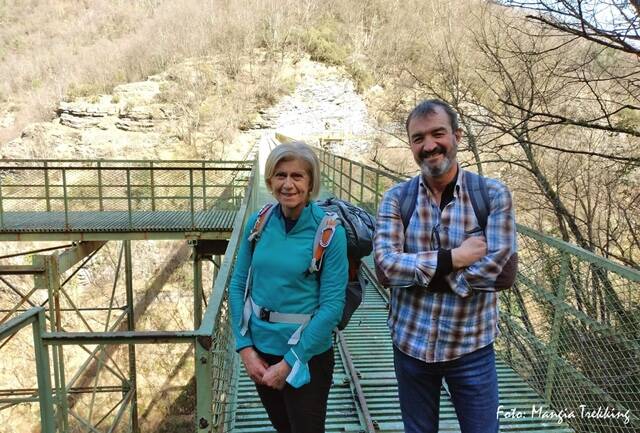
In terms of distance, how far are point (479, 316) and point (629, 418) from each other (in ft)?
6.36

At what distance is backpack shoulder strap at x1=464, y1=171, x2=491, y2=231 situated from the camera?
64.9 inches

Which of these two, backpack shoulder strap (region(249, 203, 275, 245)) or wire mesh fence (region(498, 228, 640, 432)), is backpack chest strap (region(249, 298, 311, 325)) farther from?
wire mesh fence (region(498, 228, 640, 432))

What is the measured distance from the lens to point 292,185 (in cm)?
179

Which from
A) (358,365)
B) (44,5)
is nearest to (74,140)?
(358,365)

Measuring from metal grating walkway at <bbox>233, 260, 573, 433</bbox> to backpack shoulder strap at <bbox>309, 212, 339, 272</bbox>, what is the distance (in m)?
1.90

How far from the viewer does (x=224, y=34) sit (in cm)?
2931

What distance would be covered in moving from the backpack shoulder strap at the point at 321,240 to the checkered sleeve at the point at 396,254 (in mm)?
193

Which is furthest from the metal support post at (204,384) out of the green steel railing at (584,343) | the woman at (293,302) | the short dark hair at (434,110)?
the green steel railing at (584,343)

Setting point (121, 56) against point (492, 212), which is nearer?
point (492, 212)

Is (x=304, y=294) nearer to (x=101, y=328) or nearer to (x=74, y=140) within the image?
(x=101, y=328)

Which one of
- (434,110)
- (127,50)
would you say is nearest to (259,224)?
(434,110)

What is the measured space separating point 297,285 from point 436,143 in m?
0.77

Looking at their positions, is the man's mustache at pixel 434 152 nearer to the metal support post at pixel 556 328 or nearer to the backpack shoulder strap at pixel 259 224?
the backpack shoulder strap at pixel 259 224

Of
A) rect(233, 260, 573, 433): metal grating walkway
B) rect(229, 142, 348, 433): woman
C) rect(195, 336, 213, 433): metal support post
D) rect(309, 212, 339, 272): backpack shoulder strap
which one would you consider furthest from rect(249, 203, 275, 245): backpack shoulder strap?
rect(233, 260, 573, 433): metal grating walkway
